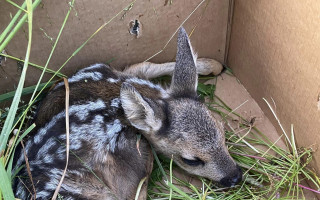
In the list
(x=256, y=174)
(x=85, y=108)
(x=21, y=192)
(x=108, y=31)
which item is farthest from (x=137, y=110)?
(x=256, y=174)

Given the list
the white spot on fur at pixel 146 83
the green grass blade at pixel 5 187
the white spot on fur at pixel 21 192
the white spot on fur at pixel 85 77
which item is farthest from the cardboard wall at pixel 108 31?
the green grass blade at pixel 5 187

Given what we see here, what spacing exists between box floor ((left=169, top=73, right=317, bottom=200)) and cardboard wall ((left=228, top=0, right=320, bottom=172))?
1.9 inches

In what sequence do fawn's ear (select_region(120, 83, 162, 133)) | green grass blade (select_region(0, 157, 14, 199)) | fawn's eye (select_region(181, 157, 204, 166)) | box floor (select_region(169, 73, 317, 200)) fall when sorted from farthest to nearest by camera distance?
box floor (select_region(169, 73, 317, 200))
fawn's eye (select_region(181, 157, 204, 166))
fawn's ear (select_region(120, 83, 162, 133))
green grass blade (select_region(0, 157, 14, 199))

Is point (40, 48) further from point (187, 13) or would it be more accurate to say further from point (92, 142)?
point (187, 13)

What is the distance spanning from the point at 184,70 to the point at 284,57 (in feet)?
1.97

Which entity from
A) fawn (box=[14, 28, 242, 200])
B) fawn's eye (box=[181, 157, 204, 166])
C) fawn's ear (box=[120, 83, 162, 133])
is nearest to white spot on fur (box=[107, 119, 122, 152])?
fawn (box=[14, 28, 242, 200])

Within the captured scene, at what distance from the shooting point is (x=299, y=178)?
105 inches

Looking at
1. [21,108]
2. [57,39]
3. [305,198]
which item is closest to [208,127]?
[305,198]

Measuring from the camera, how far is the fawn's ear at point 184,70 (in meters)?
2.39

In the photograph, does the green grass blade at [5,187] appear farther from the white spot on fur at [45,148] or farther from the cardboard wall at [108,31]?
the cardboard wall at [108,31]

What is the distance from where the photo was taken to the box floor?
9.30ft

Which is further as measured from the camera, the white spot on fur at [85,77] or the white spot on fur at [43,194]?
the white spot on fur at [85,77]

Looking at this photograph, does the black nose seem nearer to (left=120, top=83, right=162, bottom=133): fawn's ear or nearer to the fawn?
the fawn

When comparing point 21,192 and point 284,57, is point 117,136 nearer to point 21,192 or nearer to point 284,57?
point 21,192
